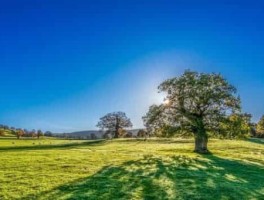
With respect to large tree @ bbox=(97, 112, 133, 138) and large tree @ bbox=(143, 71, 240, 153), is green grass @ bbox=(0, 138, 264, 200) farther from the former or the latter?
large tree @ bbox=(97, 112, 133, 138)

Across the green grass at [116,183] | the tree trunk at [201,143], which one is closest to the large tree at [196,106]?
the tree trunk at [201,143]

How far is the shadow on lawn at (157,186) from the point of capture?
15602 mm

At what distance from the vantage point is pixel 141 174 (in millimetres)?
21531

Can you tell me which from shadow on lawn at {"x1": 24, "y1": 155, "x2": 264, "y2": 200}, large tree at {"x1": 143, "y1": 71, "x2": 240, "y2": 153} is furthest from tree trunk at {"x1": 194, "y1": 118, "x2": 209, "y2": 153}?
shadow on lawn at {"x1": 24, "y1": 155, "x2": 264, "y2": 200}

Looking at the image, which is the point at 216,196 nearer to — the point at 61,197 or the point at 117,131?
the point at 61,197

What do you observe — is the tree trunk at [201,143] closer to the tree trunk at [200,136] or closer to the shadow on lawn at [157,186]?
the tree trunk at [200,136]

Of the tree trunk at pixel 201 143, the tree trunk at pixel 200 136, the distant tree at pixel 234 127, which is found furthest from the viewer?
the tree trunk at pixel 201 143

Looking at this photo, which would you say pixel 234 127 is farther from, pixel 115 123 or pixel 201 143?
pixel 115 123

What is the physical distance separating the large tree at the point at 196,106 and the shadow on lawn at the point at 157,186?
20.7m

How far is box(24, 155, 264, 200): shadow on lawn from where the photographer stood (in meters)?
15.6

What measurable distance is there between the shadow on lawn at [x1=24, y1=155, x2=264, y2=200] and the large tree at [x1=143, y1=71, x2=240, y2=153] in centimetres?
2072

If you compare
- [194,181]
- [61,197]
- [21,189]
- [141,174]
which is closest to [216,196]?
[194,181]

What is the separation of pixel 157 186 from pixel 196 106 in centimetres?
2872

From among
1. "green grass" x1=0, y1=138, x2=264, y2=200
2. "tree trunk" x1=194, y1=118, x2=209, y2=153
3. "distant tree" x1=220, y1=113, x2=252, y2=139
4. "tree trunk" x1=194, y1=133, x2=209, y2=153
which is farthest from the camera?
"tree trunk" x1=194, y1=133, x2=209, y2=153
